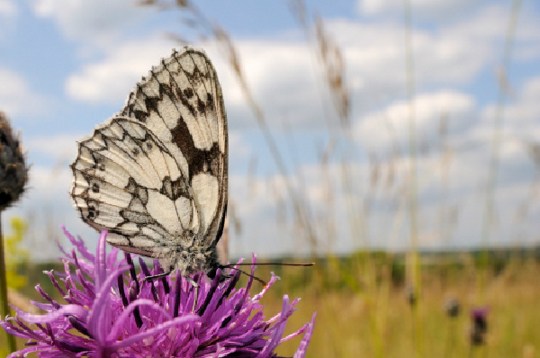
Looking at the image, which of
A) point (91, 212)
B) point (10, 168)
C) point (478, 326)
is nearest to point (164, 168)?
point (91, 212)

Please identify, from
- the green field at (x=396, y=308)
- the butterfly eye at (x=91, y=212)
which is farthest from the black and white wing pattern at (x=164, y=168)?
the green field at (x=396, y=308)

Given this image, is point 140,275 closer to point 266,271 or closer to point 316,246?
point 316,246

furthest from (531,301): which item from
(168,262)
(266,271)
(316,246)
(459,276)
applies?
(168,262)

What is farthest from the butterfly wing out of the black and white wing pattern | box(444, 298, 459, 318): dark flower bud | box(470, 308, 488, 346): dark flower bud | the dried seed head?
box(444, 298, 459, 318): dark flower bud

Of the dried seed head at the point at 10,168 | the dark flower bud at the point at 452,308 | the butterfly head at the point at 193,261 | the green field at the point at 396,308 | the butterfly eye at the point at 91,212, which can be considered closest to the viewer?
the butterfly head at the point at 193,261

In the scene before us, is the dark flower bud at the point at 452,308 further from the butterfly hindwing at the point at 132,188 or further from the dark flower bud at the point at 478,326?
the butterfly hindwing at the point at 132,188

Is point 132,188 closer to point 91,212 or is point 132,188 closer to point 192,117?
point 91,212
